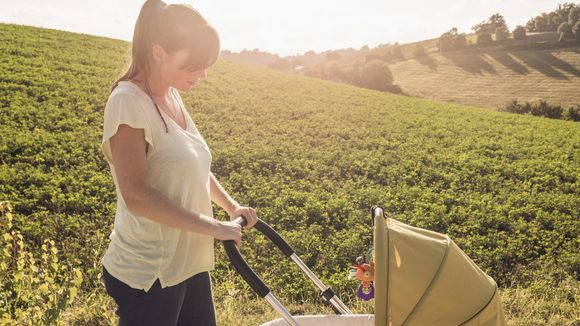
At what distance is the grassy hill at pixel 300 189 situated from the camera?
189 inches

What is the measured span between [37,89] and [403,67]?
47911 millimetres

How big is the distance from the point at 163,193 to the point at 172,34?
0.62 m

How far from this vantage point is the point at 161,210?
5.65 ft

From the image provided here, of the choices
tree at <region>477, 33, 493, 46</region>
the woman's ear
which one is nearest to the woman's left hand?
the woman's ear

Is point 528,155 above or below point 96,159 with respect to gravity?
below

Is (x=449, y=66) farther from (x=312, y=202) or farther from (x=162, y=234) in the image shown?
(x=162, y=234)

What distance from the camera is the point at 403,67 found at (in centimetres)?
5541

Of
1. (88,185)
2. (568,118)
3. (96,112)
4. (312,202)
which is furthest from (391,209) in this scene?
(568,118)

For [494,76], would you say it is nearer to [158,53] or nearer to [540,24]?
[540,24]

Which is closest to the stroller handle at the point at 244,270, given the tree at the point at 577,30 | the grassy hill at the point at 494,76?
the grassy hill at the point at 494,76

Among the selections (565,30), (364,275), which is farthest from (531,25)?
(364,275)

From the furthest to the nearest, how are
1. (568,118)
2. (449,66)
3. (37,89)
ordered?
1. (449,66)
2. (568,118)
3. (37,89)

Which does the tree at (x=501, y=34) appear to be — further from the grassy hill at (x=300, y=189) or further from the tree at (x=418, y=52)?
the grassy hill at (x=300, y=189)

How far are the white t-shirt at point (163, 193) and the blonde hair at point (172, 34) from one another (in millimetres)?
149
